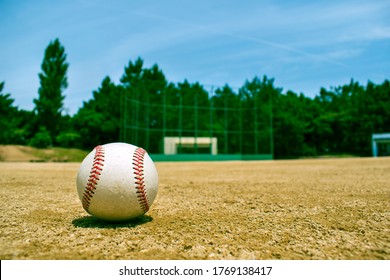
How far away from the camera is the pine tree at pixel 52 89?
3078cm

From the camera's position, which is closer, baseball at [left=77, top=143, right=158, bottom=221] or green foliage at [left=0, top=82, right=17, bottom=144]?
baseball at [left=77, top=143, right=158, bottom=221]

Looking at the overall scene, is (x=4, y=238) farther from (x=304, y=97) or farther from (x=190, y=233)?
(x=304, y=97)

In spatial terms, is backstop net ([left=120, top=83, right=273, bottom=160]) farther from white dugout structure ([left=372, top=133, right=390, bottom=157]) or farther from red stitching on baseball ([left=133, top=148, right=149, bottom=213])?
red stitching on baseball ([left=133, top=148, right=149, bottom=213])

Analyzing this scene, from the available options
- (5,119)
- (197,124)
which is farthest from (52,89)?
(197,124)

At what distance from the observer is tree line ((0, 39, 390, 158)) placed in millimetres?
23359

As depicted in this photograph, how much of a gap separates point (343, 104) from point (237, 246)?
1754 inches

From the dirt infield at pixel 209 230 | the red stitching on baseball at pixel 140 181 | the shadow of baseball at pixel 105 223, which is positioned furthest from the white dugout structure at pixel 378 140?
the red stitching on baseball at pixel 140 181

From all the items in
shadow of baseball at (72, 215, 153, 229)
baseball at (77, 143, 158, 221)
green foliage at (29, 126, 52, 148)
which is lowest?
shadow of baseball at (72, 215, 153, 229)

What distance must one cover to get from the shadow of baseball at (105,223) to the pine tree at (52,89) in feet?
99.1

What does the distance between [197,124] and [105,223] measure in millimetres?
20278

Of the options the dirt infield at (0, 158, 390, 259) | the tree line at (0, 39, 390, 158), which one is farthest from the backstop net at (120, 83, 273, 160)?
the dirt infield at (0, 158, 390, 259)

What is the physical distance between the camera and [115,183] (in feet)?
8.68
